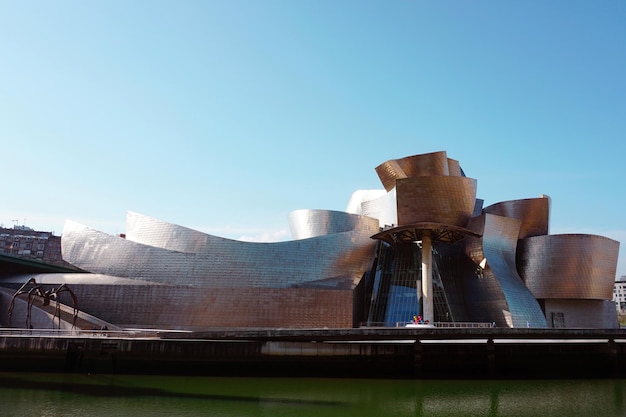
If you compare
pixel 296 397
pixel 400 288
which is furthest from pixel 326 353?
pixel 400 288

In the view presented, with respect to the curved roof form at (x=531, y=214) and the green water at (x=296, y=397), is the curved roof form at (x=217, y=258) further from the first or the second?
the curved roof form at (x=531, y=214)

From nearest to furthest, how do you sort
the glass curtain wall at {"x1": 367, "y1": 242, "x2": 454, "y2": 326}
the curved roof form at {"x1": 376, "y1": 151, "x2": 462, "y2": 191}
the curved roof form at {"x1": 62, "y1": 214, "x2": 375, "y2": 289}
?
1. the curved roof form at {"x1": 62, "y1": 214, "x2": 375, "y2": 289}
2. the glass curtain wall at {"x1": 367, "y1": 242, "x2": 454, "y2": 326}
3. the curved roof form at {"x1": 376, "y1": 151, "x2": 462, "y2": 191}

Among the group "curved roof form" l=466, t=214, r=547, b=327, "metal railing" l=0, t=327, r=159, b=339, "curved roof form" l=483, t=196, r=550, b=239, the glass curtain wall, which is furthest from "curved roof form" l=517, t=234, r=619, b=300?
"metal railing" l=0, t=327, r=159, b=339

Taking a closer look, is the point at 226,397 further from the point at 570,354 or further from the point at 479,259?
the point at 479,259

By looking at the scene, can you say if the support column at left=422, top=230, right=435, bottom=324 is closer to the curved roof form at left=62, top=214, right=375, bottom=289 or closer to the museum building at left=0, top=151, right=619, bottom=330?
the museum building at left=0, top=151, right=619, bottom=330

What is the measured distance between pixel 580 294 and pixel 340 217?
1721cm

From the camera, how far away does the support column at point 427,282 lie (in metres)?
28.2

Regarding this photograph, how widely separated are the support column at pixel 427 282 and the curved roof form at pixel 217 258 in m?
4.29

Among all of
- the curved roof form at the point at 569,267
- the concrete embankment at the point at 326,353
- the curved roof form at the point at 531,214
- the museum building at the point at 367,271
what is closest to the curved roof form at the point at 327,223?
the museum building at the point at 367,271

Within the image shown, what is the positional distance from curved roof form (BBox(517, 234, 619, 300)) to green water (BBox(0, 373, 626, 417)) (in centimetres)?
1558

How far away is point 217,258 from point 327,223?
886 centimetres

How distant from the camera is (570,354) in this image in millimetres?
20891

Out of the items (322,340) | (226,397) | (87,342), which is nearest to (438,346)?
(322,340)

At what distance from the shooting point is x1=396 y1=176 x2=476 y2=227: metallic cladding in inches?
1174
